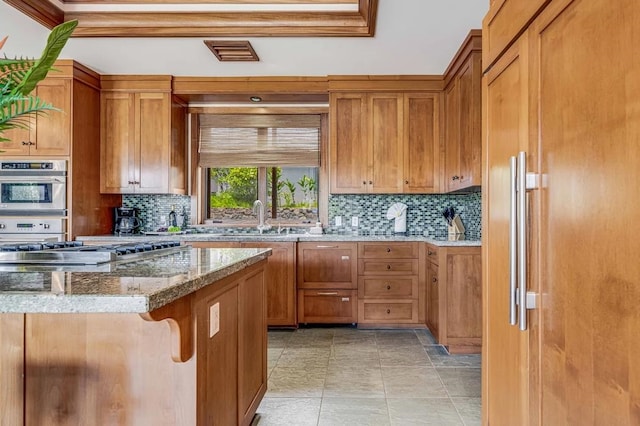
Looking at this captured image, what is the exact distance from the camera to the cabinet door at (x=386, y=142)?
4.10 m

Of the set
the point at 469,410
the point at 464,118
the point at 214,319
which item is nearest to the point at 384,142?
the point at 464,118

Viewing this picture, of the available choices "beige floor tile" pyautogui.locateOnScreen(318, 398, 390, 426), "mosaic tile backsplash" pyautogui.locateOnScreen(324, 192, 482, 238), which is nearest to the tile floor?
"beige floor tile" pyautogui.locateOnScreen(318, 398, 390, 426)

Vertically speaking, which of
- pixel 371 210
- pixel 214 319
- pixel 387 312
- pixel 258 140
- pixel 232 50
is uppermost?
pixel 232 50

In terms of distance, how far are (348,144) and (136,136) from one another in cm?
217

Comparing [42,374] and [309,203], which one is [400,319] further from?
[42,374]

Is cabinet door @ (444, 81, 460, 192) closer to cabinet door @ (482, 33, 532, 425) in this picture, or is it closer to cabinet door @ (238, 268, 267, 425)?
cabinet door @ (482, 33, 532, 425)

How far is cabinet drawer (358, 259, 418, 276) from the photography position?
3889mm

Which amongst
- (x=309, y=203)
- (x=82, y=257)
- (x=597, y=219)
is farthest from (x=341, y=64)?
(x=597, y=219)

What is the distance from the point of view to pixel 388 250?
3908 mm

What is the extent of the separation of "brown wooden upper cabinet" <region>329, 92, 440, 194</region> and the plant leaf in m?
3.23

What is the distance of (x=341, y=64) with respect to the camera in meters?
3.77

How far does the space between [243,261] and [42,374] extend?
2.56 ft

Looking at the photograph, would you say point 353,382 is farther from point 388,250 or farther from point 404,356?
point 388,250

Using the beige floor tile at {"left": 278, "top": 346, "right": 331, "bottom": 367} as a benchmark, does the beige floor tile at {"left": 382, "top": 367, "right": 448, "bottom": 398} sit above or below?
above
